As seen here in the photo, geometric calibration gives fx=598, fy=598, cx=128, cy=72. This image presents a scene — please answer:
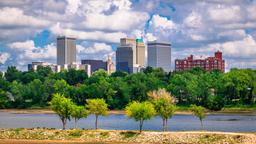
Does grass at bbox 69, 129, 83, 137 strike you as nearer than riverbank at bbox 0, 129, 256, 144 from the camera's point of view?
No

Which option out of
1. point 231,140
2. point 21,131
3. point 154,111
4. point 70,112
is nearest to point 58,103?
point 70,112

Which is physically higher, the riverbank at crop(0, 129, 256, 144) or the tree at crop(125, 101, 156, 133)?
the tree at crop(125, 101, 156, 133)

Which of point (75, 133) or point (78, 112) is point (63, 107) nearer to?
point (78, 112)

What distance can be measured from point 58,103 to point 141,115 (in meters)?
18.8

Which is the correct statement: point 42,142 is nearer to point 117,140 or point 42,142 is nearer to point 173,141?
point 117,140

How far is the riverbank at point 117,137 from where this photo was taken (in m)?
96.2

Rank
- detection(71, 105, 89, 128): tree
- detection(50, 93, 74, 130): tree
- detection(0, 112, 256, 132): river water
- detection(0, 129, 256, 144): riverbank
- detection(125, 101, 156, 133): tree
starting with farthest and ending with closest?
detection(0, 112, 256, 132): river water
detection(71, 105, 89, 128): tree
detection(50, 93, 74, 130): tree
detection(125, 101, 156, 133): tree
detection(0, 129, 256, 144): riverbank

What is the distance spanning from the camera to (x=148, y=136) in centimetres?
10206

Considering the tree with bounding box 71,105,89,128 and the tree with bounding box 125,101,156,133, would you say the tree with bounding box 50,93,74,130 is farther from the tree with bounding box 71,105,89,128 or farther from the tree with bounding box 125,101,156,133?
the tree with bounding box 125,101,156,133

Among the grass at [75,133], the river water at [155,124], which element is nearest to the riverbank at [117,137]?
the grass at [75,133]

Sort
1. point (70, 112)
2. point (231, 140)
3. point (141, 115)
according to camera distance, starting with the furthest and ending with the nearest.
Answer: point (70, 112) → point (141, 115) → point (231, 140)

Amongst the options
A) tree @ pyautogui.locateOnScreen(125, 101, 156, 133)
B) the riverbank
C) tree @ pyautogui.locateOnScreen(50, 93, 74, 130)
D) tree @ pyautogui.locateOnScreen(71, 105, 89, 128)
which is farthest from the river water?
the riverbank

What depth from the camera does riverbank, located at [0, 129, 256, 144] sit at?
316ft

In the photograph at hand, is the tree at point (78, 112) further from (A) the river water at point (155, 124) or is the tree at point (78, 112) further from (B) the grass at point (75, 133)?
(A) the river water at point (155, 124)
